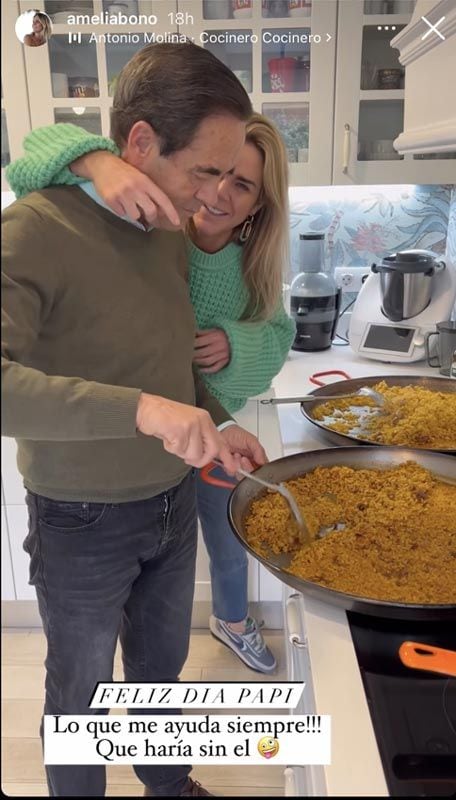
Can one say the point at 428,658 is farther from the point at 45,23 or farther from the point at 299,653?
the point at 45,23

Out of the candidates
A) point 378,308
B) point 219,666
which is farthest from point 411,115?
point 219,666

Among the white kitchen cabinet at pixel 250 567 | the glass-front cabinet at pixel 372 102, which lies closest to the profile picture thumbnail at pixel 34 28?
the glass-front cabinet at pixel 372 102

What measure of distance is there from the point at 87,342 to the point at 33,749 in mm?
223

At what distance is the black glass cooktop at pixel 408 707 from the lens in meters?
0.35

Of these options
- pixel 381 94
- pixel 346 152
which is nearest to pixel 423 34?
pixel 381 94

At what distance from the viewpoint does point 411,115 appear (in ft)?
2.38

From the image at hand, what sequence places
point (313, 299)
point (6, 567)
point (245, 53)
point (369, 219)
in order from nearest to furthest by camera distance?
point (6, 567) < point (245, 53) < point (313, 299) < point (369, 219)

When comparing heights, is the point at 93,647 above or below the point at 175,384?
below

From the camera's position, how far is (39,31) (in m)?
0.36

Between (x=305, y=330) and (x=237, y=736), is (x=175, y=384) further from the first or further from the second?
(x=305, y=330)

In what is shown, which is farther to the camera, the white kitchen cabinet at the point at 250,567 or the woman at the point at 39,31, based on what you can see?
the white kitchen cabinet at the point at 250,567

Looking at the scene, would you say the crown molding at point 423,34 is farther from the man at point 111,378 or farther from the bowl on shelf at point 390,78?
the man at point 111,378

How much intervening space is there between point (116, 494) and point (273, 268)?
389 millimetres

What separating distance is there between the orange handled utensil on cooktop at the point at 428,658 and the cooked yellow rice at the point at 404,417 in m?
0.36
